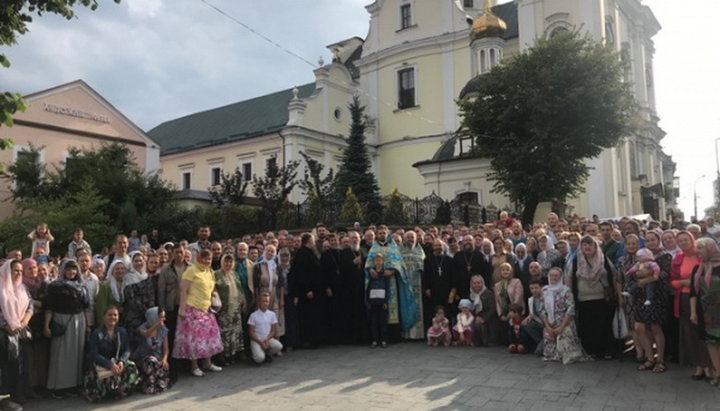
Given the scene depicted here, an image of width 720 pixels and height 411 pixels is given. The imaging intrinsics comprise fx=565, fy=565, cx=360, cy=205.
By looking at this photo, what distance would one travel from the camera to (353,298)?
1001 centimetres

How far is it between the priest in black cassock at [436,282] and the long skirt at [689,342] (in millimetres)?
3687

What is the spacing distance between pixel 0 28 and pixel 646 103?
140ft

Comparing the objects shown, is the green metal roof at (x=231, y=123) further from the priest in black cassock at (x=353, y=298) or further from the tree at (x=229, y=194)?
the priest in black cassock at (x=353, y=298)

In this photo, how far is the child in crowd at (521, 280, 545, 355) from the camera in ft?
28.0

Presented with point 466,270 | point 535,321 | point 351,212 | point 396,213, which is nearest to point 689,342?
point 535,321

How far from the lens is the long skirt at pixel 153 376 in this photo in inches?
280

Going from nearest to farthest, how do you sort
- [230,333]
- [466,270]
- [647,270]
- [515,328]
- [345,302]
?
1. [647,270]
2. [230,333]
3. [515,328]
4. [466,270]
5. [345,302]

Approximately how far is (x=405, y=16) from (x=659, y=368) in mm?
35159

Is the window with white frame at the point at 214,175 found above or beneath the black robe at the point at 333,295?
above

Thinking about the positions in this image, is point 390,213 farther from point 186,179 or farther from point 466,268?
point 186,179

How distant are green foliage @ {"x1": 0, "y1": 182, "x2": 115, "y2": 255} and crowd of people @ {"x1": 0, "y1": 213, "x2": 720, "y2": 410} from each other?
337 inches

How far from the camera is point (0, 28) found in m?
7.54

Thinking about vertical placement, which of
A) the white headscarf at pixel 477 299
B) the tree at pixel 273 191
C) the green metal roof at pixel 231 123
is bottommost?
the white headscarf at pixel 477 299

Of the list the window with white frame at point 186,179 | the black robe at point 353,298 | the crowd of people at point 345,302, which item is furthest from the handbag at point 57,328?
the window with white frame at point 186,179
